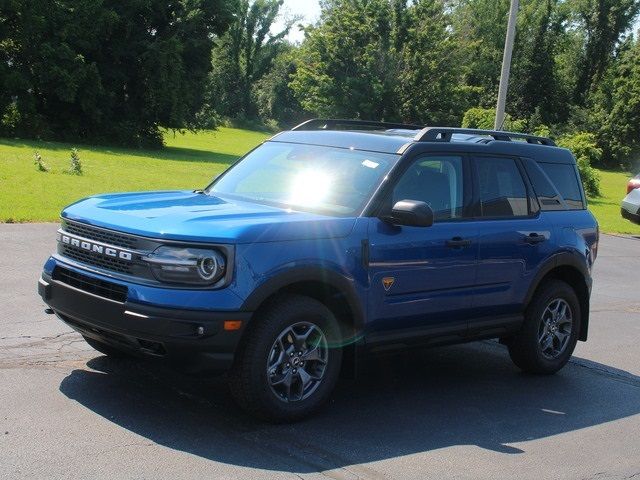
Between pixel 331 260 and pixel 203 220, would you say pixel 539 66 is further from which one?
pixel 203 220

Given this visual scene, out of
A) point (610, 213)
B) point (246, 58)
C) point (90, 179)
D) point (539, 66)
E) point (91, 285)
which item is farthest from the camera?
point (246, 58)

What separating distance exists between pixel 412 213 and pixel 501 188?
1517 millimetres

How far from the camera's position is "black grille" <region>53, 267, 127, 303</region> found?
5.41 meters

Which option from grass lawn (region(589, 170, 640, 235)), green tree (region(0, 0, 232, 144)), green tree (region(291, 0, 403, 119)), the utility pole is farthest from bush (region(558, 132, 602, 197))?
green tree (region(0, 0, 232, 144))

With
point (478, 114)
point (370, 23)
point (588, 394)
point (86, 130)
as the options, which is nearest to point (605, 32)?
point (370, 23)

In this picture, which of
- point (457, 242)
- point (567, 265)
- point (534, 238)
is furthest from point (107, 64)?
point (457, 242)

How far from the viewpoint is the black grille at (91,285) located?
17.7 ft

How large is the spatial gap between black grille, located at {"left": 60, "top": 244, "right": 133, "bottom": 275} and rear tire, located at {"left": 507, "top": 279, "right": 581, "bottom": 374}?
137 inches

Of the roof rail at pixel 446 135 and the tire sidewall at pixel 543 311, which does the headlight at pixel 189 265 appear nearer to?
the roof rail at pixel 446 135

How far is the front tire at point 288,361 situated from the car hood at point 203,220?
47 cm

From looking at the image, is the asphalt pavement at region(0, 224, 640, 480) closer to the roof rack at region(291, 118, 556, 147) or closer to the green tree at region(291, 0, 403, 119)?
the roof rack at region(291, 118, 556, 147)

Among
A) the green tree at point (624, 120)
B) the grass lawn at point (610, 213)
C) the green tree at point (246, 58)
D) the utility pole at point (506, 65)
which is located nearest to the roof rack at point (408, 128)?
the utility pole at point (506, 65)

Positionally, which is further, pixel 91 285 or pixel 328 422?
pixel 328 422

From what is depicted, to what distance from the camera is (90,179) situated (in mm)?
22969
